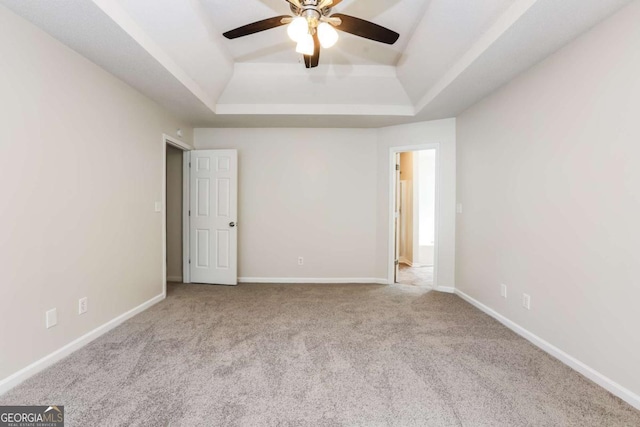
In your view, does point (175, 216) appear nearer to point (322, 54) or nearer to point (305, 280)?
point (305, 280)

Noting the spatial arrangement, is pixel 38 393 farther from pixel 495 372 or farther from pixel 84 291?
pixel 495 372

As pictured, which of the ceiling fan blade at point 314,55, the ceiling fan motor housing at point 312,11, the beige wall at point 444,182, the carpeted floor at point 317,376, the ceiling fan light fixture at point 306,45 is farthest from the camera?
the beige wall at point 444,182

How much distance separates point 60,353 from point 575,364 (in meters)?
3.70

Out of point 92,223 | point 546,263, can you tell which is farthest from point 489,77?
point 92,223

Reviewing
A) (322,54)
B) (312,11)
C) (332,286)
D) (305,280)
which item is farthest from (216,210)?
(312,11)

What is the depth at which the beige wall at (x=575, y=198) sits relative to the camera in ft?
5.65

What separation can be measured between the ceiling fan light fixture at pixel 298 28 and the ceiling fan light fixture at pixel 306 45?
36mm

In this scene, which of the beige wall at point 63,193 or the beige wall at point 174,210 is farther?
the beige wall at point 174,210

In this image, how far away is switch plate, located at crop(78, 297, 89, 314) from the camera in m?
2.32

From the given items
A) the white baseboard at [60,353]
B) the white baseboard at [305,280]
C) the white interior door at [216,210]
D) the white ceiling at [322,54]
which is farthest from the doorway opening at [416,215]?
the white baseboard at [60,353]

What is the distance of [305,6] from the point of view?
1.80 meters

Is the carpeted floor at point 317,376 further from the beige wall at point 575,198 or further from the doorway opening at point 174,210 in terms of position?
the doorway opening at point 174,210

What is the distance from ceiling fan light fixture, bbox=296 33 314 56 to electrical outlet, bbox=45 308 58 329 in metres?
2.58

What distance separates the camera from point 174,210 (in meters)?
4.40
